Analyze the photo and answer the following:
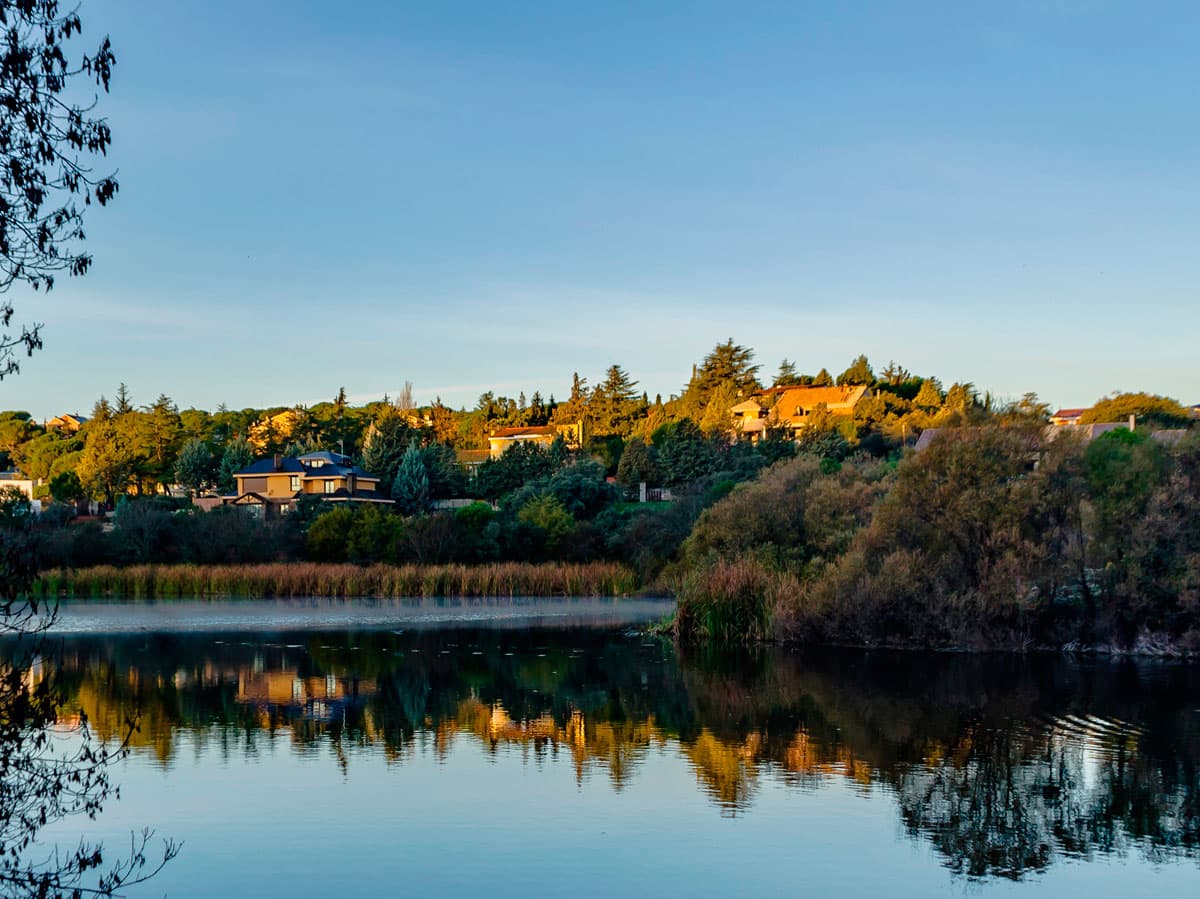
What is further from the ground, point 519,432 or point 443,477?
point 519,432

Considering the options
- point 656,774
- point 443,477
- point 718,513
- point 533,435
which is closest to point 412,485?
point 443,477

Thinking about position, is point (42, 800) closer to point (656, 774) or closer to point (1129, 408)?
point (656, 774)

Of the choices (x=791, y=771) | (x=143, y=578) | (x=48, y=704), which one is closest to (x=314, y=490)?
(x=143, y=578)

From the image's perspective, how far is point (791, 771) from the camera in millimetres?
15117

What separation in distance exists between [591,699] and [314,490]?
59.9 meters

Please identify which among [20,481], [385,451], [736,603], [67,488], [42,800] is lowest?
[736,603]

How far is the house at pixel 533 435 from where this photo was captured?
92062mm

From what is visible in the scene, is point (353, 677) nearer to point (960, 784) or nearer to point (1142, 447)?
point (960, 784)

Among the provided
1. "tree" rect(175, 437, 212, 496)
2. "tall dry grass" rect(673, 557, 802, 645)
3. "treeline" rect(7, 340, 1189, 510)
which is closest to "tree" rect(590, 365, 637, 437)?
"treeline" rect(7, 340, 1189, 510)

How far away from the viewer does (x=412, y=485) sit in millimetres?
76750

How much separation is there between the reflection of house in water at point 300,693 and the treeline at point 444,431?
167ft

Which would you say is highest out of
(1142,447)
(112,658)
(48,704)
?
(1142,447)

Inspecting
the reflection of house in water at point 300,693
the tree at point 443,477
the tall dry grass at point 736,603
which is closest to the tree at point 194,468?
the tree at point 443,477

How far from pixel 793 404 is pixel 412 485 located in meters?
33.2
